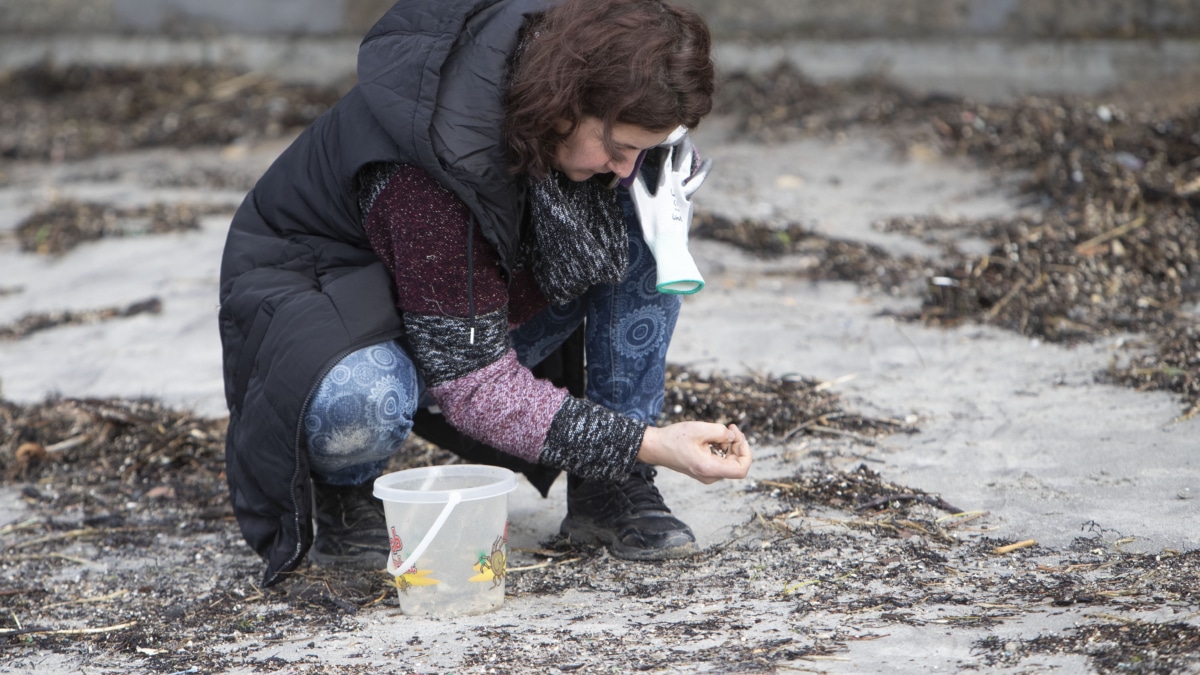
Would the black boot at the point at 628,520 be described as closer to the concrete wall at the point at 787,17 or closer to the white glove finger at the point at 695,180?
the white glove finger at the point at 695,180

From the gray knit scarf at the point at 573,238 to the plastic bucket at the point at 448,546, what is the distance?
0.39 m

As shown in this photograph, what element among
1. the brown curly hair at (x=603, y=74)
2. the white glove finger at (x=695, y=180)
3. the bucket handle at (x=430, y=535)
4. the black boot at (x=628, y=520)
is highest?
the brown curly hair at (x=603, y=74)

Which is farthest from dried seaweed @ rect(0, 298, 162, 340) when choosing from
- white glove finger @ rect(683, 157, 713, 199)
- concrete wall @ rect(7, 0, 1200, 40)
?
concrete wall @ rect(7, 0, 1200, 40)

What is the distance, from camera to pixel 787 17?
6777mm

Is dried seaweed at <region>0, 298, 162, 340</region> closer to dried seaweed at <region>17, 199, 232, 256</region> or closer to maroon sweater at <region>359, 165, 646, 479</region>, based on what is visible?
dried seaweed at <region>17, 199, 232, 256</region>

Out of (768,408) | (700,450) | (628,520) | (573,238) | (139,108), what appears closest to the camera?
(700,450)

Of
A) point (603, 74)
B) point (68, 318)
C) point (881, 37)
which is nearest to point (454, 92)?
point (603, 74)

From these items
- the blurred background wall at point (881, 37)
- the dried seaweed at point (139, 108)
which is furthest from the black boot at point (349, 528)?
the blurred background wall at point (881, 37)

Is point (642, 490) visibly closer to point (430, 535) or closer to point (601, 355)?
point (601, 355)

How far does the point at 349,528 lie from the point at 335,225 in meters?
0.67

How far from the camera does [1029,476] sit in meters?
2.69

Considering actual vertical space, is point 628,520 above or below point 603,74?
below

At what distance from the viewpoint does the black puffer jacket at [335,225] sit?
196 cm

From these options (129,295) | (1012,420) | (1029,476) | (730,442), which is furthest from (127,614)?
(129,295)
